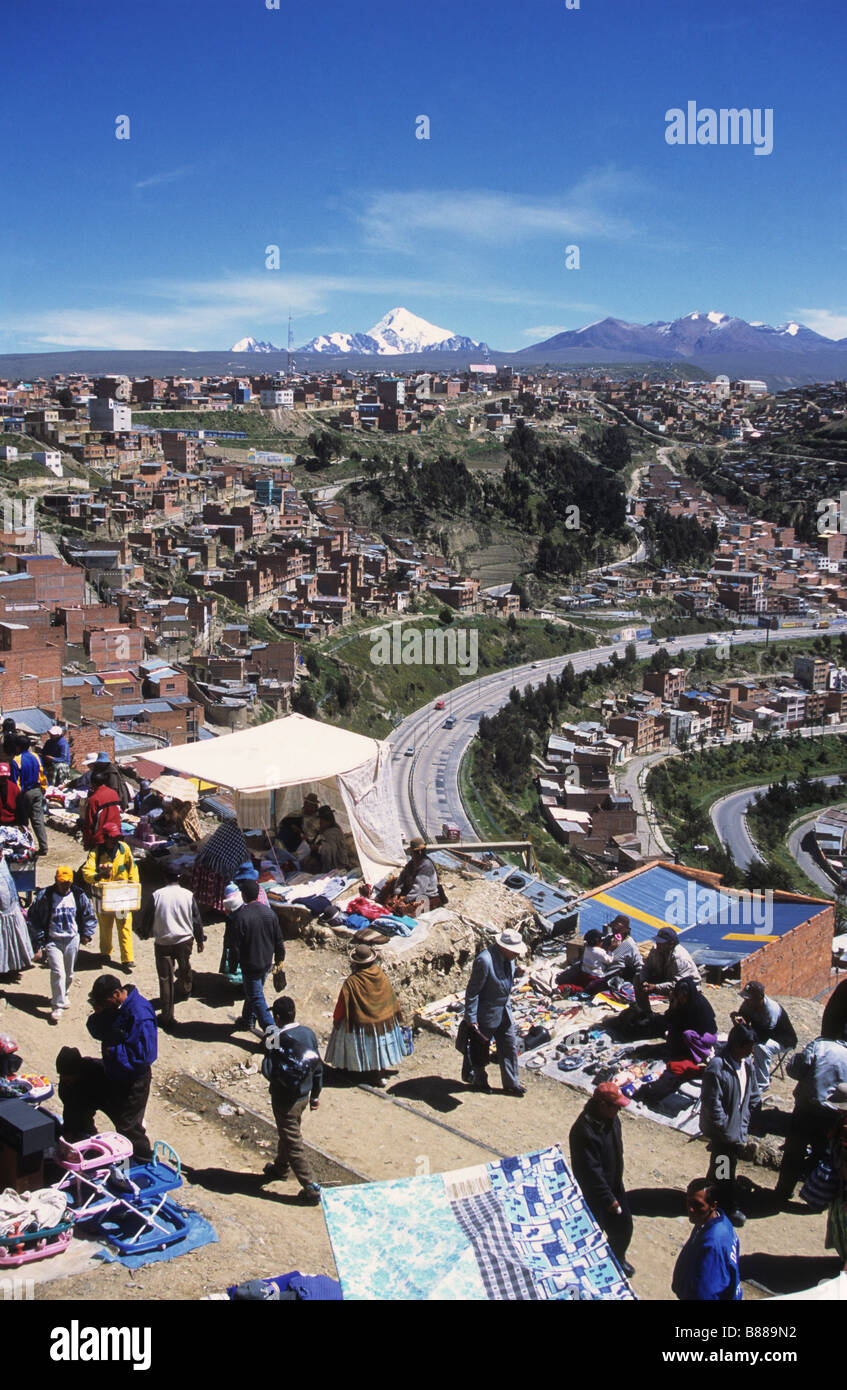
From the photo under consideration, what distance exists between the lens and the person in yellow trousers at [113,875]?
13.2 feet

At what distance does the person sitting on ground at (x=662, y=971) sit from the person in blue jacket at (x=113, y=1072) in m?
1.90

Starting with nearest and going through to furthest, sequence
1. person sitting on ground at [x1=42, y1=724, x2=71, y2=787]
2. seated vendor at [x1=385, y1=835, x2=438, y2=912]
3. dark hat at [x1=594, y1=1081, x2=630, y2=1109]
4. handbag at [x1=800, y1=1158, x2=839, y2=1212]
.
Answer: dark hat at [x1=594, y1=1081, x2=630, y2=1109] < handbag at [x1=800, y1=1158, x2=839, y2=1212] < seated vendor at [x1=385, y1=835, x2=438, y2=912] < person sitting on ground at [x1=42, y1=724, x2=71, y2=787]

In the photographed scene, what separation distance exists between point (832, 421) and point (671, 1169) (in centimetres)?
8588

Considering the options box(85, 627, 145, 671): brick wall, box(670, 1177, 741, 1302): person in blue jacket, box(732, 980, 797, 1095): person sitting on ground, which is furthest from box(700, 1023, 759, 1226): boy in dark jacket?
box(85, 627, 145, 671): brick wall

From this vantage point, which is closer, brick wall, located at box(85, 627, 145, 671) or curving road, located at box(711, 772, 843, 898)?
brick wall, located at box(85, 627, 145, 671)

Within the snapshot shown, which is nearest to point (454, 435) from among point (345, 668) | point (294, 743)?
point (345, 668)

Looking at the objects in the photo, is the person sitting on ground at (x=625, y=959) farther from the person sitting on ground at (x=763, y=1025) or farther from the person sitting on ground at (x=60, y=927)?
the person sitting on ground at (x=60, y=927)

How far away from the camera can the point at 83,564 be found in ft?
104

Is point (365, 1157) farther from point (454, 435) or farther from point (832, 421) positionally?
point (832, 421)

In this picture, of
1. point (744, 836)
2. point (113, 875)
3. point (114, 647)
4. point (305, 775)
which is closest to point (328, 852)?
point (305, 775)

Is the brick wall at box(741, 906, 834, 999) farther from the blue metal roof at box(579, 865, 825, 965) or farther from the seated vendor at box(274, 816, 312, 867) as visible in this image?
the seated vendor at box(274, 816, 312, 867)

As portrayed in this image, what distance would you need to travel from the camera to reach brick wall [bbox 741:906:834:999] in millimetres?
5359
